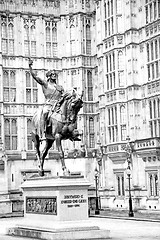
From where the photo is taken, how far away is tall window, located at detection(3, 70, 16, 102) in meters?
52.4

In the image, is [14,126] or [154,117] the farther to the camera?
[14,126]

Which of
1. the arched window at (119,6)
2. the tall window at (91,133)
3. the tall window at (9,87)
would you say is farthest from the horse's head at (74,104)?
the tall window at (91,133)

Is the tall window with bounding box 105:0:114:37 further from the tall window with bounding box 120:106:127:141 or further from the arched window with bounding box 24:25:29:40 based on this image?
the arched window with bounding box 24:25:29:40

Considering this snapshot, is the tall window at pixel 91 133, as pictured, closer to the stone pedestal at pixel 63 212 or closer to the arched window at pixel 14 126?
the arched window at pixel 14 126

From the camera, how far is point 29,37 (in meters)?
53.6

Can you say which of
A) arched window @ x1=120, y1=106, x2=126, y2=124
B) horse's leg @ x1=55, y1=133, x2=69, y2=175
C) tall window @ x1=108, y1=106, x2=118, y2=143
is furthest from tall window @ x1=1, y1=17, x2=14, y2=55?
horse's leg @ x1=55, y1=133, x2=69, y2=175

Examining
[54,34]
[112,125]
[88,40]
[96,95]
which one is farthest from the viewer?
[54,34]

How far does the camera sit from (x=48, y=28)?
54.7 metres

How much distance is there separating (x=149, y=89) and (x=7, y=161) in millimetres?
13633

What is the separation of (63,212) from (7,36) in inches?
1298

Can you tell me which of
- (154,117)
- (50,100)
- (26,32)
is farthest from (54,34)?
(50,100)

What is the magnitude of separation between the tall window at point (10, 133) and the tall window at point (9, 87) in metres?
1.88

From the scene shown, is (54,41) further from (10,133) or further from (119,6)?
(10,133)

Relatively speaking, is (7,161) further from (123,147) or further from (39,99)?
(123,147)
